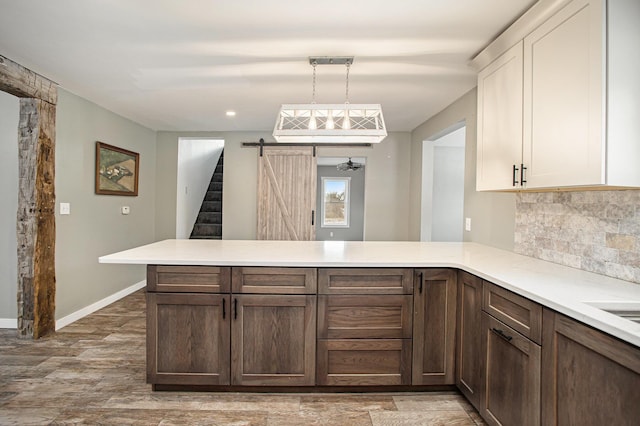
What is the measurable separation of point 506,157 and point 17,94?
390 cm

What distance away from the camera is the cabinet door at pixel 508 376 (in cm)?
154

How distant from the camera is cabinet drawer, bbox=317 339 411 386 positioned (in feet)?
7.45

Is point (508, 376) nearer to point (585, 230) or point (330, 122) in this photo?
point (585, 230)

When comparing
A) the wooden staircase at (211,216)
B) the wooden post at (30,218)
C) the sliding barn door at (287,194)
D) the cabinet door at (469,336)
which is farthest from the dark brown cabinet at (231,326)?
the wooden staircase at (211,216)

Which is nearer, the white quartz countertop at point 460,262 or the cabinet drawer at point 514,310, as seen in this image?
the white quartz countertop at point 460,262

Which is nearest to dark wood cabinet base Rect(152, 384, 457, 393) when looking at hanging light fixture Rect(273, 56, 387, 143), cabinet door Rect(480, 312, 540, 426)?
cabinet door Rect(480, 312, 540, 426)

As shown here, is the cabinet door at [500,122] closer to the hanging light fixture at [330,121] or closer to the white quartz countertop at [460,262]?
the white quartz countertop at [460,262]

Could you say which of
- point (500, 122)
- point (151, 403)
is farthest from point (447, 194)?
point (151, 403)

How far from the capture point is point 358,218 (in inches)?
378

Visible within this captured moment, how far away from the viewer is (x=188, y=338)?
2258 mm

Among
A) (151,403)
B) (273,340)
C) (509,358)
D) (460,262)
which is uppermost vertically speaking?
(460,262)

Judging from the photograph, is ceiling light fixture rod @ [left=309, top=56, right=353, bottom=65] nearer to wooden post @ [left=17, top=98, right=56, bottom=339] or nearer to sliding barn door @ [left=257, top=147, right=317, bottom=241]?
wooden post @ [left=17, top=98, right=56, bottom=339]

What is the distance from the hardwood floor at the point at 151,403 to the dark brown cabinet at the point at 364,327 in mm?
148

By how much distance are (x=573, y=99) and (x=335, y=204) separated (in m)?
8.02
